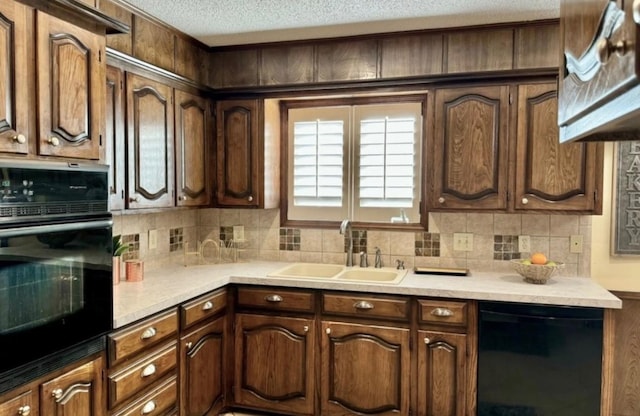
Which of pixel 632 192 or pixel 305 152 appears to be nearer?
pixel 632 192

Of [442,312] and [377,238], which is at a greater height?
[377,238]

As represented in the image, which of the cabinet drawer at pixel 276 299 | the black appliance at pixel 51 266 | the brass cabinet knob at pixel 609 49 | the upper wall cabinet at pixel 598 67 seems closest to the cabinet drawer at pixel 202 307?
the cabinet drawer at pixel 276 299

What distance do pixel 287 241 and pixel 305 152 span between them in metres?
0.68

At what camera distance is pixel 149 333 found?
2.33m

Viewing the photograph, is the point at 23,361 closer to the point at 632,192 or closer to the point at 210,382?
the point at 210,382

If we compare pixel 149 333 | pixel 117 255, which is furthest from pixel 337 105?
pixel 149 333

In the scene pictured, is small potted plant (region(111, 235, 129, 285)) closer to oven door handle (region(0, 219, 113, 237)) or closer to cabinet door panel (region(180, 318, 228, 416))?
cabinet door panel (region(180, 318, 228, 416))

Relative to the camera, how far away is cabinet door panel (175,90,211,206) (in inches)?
121

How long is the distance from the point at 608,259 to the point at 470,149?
1.17 metres

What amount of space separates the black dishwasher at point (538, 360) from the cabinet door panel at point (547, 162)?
0.66 meters

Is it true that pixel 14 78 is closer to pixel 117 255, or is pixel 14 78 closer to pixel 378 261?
pixel 117 255

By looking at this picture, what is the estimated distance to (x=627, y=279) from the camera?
3080 millimetres

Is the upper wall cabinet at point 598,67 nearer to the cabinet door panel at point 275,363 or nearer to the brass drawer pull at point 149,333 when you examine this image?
the brass drawer pull at point 149,333

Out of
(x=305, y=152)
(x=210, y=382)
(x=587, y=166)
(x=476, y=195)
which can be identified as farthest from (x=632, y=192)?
(x=210, y=382)
